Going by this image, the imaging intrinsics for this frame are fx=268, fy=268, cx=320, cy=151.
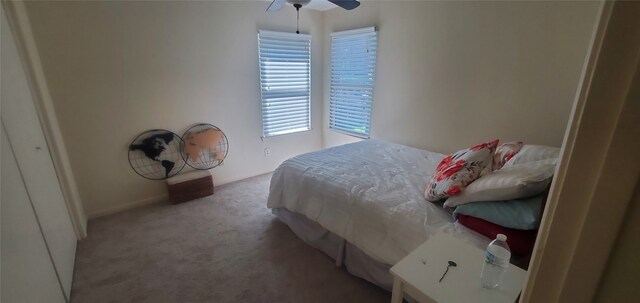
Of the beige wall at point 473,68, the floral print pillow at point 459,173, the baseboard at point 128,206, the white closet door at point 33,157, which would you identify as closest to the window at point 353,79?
the beige wall at point 473,68

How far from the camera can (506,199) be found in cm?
132

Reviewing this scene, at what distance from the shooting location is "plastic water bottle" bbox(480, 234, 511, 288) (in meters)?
0.95

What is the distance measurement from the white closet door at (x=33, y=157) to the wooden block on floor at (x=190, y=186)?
894mm

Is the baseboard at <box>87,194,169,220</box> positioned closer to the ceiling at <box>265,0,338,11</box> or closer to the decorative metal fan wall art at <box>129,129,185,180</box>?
the decorative metal fan wall art at <box>129,129,185,180</box>

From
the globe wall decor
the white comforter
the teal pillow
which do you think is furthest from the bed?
the globe wall decor

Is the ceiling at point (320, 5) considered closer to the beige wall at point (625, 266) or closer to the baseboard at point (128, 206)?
the baseboard at point (128, 206)

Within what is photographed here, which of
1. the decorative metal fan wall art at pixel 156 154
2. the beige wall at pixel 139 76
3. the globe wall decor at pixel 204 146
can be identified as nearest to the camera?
the beige wall at pixel 139 76

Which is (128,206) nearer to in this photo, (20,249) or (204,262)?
(204,262)

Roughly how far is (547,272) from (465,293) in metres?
0.68

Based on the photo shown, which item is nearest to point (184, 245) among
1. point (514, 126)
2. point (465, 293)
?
point (465, 293)

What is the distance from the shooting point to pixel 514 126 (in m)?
2.30

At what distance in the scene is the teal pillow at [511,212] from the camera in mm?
1204

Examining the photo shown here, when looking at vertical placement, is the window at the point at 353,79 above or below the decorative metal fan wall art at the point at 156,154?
above

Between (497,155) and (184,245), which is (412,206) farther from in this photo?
(184,245)
